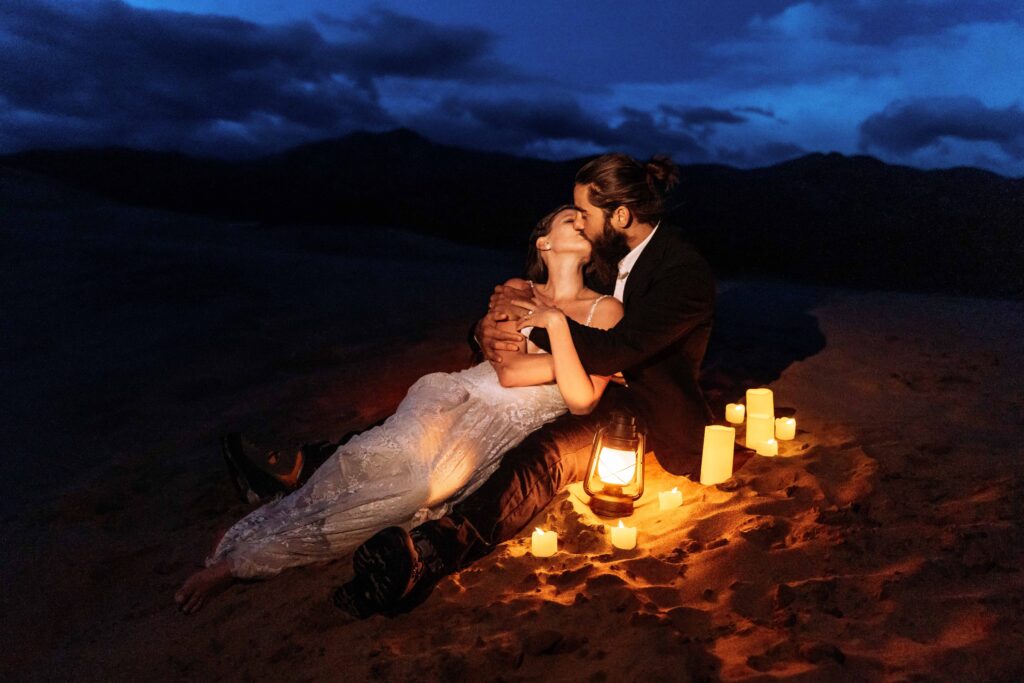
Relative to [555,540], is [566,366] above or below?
above

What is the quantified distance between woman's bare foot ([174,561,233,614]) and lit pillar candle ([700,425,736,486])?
2.28 meters

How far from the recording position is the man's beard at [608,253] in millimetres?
3728

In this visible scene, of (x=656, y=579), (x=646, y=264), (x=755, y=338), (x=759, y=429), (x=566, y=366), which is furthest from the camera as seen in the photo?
(x=755, y=338)

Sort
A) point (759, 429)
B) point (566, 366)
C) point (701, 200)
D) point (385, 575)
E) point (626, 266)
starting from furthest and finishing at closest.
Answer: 1. point (701, 200)
2. point (759, 429)
3. point (626, 266)
4. point (566, 366)
5. point (385, 575)

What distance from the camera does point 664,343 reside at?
3.47 m

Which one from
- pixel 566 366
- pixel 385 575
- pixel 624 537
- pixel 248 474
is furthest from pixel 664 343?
pixel 248 474

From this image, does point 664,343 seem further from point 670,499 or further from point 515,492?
point 515,492

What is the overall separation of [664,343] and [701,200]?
1796 cm

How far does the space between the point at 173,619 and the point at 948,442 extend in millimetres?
3866

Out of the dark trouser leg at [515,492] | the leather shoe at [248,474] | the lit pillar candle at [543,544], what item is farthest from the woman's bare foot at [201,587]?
the lit pillar candle at [543,544]

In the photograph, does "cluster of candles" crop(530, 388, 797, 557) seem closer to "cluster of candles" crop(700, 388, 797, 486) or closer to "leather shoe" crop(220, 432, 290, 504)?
"cluster of candles" crop(700, 388, 797, 486)

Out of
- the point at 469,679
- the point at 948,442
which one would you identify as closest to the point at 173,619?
the point at 469,679

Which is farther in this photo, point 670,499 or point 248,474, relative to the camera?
point 248,474

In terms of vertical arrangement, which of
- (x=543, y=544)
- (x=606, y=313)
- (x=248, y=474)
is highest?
(x=606, y=313)
